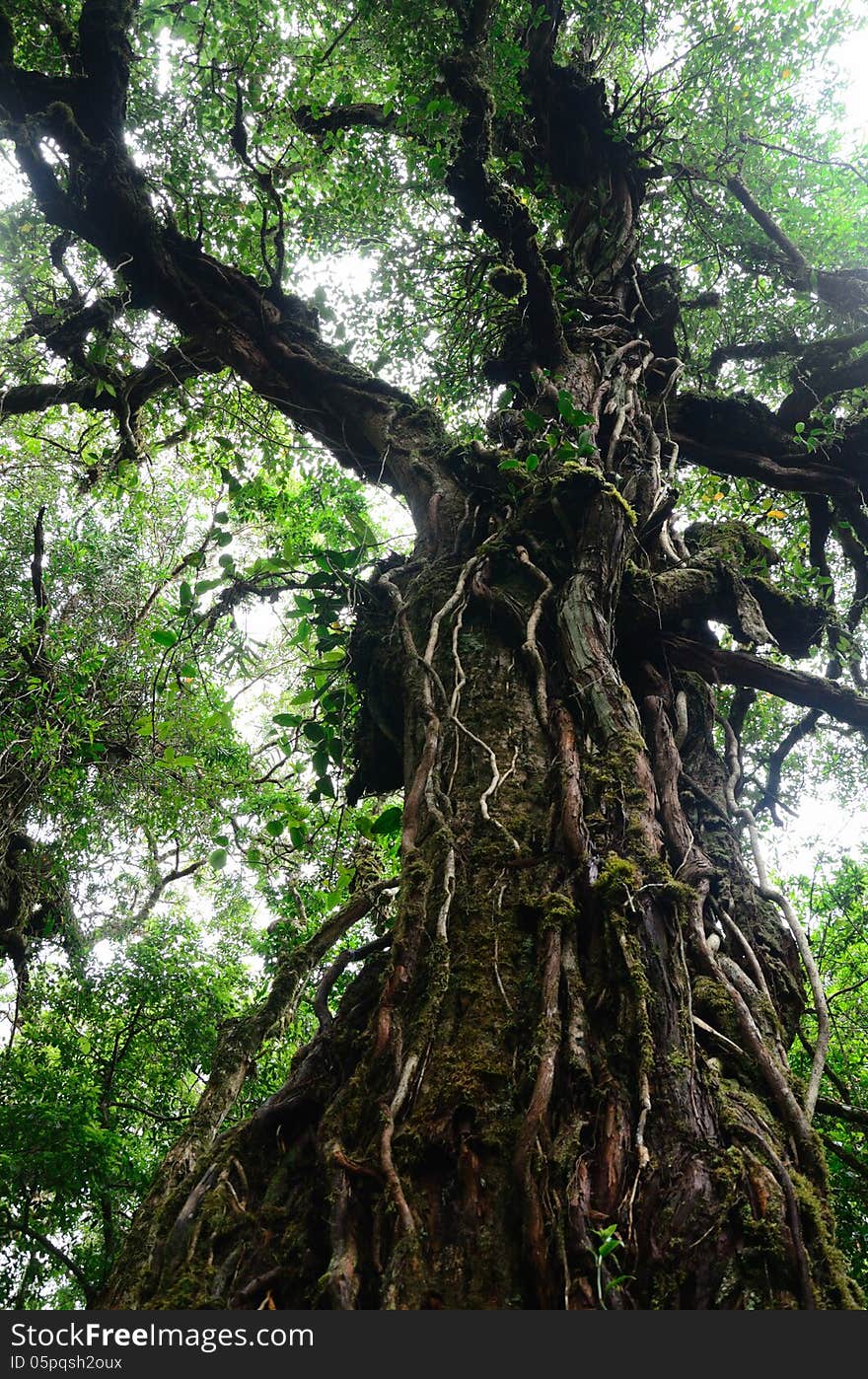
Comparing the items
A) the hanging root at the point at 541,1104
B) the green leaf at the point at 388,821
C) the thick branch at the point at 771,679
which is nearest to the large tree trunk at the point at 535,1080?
the hanging root at the point at 541,1104

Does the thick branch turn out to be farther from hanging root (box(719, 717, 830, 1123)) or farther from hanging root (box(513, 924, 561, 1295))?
hanging root (box(513, 924, 561, 1295))

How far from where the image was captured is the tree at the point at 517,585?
129cm

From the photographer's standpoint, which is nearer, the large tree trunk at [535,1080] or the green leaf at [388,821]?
the large tree trunk at [535,1080]

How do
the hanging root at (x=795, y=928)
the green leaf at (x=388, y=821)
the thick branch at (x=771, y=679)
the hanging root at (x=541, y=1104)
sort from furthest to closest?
the thick branch at (x=771, y=679) → the green leaf at (x=388, y=821) → the hanging root at (x=795, y=928) → the hanging root at (x=541, y=1104)

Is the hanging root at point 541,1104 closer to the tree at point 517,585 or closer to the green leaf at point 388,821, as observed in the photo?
the tree at point 517,585

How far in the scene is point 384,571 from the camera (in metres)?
2.91

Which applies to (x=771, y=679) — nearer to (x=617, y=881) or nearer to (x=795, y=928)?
(x=795, y=928)

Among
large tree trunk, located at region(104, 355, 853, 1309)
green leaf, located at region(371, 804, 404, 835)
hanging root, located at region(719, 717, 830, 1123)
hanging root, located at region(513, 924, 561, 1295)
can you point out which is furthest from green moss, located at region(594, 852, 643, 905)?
green leaf, located at region(371, 804, 404, 835)

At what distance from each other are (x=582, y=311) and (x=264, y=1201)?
418 centimetres

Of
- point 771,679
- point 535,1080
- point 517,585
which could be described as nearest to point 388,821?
point 517,585

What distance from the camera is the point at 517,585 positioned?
258 centimetres

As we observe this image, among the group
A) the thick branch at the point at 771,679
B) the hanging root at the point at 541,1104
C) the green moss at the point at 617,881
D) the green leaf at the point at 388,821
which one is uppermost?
the thick branch at the point at 771,679

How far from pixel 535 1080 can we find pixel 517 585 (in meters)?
1.60

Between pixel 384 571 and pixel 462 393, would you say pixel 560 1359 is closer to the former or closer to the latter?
pixel 384 571
